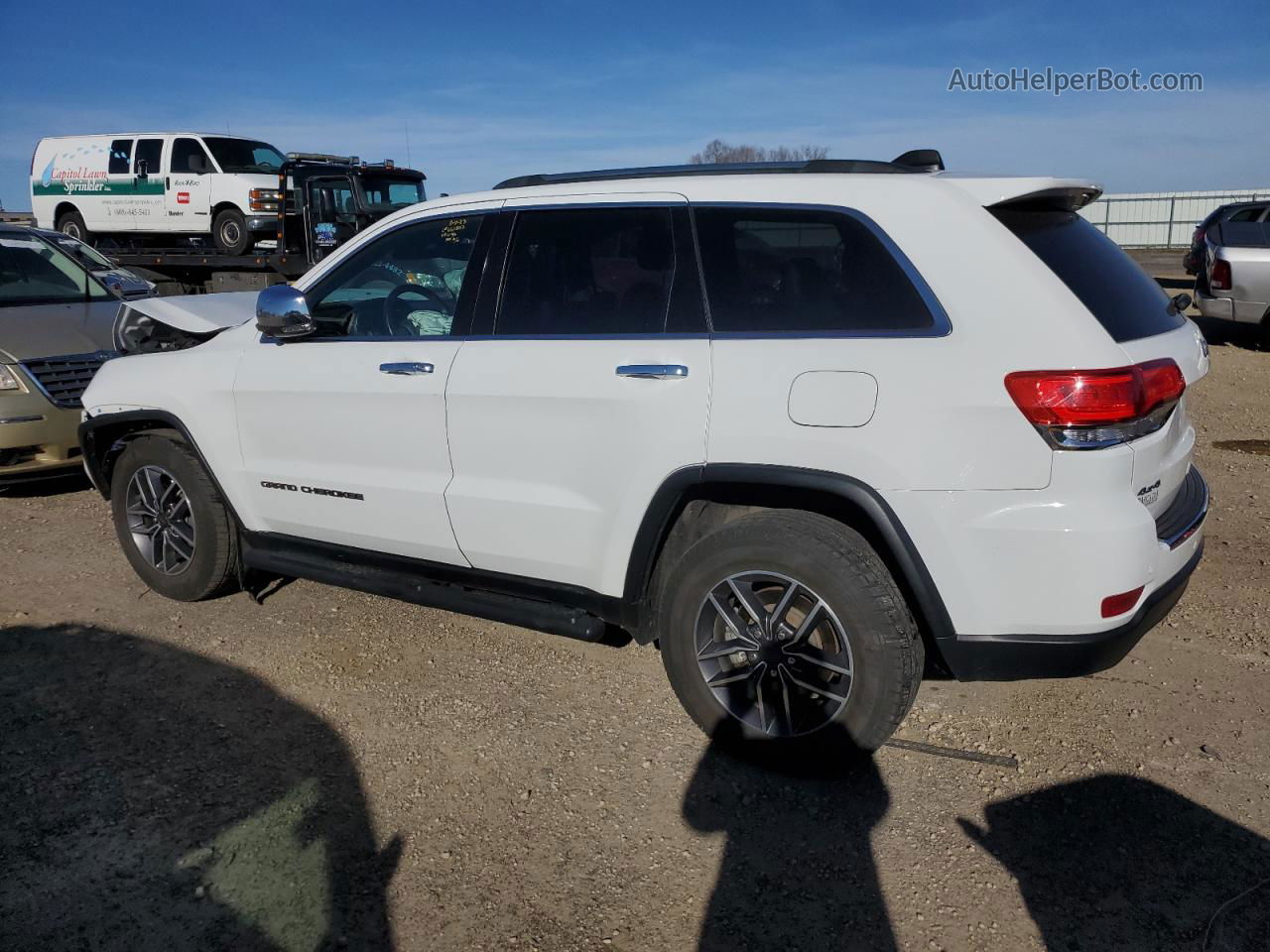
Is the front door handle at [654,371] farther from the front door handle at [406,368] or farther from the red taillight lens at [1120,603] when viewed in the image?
the red taillight lens at [1120,603]

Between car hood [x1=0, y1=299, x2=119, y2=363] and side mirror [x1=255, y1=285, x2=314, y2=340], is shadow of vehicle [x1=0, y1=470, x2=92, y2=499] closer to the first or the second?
car hood [x1=0, y1=299, x2=119, y2=363]

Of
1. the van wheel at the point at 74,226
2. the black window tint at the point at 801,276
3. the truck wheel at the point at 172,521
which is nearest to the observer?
the black window tint at the point at 801,276

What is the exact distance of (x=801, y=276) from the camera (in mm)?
3168

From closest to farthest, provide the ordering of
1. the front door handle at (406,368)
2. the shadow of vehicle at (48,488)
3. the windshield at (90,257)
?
1. the front door handle at (406,368)
2. the shadow of vehicle at (48,488)
3. the windshield at (90,257)

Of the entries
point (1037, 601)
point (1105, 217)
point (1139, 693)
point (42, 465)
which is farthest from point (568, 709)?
point (1105, 217)

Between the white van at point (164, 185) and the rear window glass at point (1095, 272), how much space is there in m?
15.9

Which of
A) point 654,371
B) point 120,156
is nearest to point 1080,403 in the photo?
point 654,371

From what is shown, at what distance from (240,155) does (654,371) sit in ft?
54.5

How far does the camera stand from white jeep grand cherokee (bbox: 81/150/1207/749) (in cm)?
279

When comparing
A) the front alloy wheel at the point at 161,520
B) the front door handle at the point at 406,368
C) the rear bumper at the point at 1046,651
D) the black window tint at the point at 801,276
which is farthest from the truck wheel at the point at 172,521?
the rear bumper at the point at 1046,651

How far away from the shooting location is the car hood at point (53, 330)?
21.2ft

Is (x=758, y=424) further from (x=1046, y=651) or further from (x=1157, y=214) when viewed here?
(x=1157, y=214)

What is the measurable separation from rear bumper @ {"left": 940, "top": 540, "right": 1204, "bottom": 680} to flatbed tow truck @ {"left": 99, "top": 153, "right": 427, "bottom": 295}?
1421 centimetres

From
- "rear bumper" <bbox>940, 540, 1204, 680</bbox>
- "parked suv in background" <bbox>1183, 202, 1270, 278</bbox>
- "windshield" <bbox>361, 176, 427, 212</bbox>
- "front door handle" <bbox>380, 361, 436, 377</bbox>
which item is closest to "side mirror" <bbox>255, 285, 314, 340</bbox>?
"front door handle" <bbox>380, 361, 436, 377</bbox>
